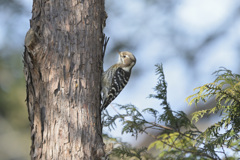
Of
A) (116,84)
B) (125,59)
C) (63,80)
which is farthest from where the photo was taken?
(125,59)

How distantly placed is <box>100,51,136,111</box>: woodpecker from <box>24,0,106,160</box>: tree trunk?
110 centimetres

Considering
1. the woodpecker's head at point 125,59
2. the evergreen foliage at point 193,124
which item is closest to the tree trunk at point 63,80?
the evergreen foliage at point 193,124

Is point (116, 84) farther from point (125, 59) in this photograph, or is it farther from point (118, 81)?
point (125, 59)

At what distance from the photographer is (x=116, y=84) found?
16.8ft

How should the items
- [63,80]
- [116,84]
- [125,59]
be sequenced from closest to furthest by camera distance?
1. [63,80]
2. [116,84]
3. [125,59]

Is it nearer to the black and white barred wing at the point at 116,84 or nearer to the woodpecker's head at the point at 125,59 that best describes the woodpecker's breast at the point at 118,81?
the black and white barred wing at the point at 116,84

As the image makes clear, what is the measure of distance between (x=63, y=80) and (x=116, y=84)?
2013mm

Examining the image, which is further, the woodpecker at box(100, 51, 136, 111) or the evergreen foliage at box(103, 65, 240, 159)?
the woodpecker at box(100, 51, 136, 111)

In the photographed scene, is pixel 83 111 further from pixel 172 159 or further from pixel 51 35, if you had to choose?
pixel 172 159

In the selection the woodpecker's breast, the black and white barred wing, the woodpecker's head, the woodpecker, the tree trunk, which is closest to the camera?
the tree trunk

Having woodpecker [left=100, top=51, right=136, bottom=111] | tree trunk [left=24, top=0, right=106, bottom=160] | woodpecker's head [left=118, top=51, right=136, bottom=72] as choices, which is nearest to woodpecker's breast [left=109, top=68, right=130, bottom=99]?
woodpecker [left=100, top=51, right=136, bottom=111]

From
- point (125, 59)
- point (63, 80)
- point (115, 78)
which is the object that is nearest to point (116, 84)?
point (115, 78)

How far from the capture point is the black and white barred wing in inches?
188

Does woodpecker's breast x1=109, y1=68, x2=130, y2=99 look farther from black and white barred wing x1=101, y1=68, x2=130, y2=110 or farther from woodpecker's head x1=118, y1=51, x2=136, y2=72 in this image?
woodpecker's head x1=118, y1=51, x2=136, y2=72
